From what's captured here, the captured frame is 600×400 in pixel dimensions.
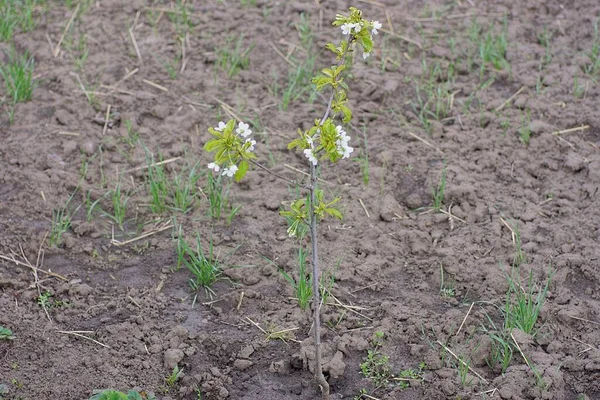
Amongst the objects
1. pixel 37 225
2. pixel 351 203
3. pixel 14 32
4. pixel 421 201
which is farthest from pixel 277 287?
pixel 14 32

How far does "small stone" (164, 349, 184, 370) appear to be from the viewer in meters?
3.01

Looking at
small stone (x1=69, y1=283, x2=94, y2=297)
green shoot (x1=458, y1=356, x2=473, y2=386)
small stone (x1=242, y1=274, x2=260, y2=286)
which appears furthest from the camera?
small stone (x1=242, y1=274, x2=260, y2=286)

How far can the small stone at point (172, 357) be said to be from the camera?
9.87ft

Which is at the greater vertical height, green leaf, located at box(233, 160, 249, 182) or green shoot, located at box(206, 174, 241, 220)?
green leaf, located at box(233, 160, 249, 182)

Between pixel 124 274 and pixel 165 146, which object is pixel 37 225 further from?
pixel 165 146

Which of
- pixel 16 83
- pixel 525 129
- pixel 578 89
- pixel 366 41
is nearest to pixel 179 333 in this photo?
pixel 366 41

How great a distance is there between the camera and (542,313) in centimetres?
321

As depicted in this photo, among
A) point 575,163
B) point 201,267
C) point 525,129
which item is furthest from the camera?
point 525,129

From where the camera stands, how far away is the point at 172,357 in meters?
3.02

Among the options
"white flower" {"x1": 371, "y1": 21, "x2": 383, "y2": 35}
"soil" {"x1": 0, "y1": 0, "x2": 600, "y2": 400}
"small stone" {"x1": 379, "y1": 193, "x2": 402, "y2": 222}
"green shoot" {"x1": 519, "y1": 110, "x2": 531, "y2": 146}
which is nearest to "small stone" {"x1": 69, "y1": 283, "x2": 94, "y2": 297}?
"soil" {"x1": 0, "y1": 0, "x2": 600, "y2": 400}

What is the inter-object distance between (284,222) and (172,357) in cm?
100

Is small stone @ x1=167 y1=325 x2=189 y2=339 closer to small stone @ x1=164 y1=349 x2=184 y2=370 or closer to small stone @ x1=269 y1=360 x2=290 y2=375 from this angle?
small stone @ x1=164 y1=349 x2=184 y2=370

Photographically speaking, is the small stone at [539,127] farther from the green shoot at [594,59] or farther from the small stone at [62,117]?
the small stone at [62,117]

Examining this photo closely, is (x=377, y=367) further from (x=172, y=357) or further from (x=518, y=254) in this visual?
(x=518, y=254)
